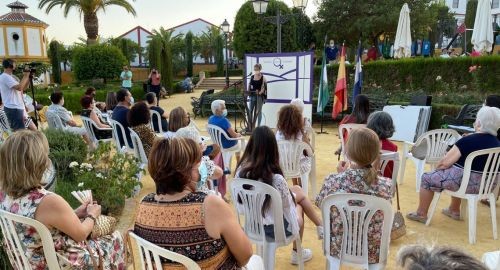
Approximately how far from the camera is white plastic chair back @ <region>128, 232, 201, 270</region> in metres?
1.54

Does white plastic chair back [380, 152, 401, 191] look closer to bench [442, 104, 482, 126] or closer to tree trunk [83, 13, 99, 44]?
bench [442, 104, 482, 126]

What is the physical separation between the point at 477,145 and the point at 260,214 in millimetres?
2048

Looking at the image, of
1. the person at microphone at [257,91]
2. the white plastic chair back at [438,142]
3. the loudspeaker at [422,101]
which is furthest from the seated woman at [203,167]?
the loudspeaker at [422,101]

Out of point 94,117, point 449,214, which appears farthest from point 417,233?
point 94,117

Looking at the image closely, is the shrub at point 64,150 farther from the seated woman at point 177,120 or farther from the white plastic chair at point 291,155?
the white plastic chair at point 291,155

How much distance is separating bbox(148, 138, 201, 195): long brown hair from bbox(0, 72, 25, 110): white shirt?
17.2ft

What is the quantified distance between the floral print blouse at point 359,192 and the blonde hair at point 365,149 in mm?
43

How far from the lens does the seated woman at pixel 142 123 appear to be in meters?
4.68

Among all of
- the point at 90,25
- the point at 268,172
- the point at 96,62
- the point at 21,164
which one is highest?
the point at 90,25

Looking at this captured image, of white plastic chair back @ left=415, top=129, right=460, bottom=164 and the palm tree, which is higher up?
the palm tree

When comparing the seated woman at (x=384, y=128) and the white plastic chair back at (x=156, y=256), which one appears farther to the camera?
the seated woman at (x=384, y=128)

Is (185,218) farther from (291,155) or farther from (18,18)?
(18,18)

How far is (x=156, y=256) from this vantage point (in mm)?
1616

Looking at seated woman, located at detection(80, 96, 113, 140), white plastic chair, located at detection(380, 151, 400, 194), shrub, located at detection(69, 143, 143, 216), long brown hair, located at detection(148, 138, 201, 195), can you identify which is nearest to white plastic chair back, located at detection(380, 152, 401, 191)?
white plastic chair, located at detection(380, 151, 400, 194)
